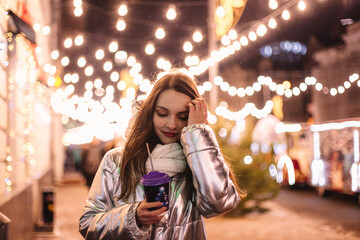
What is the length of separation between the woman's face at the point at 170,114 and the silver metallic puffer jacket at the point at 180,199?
0.12 metres

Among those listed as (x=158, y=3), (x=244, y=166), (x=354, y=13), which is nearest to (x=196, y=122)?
(x=354, y=13)

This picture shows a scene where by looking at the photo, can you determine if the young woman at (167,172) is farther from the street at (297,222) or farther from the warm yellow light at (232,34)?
the warm yellow light at (232,34)

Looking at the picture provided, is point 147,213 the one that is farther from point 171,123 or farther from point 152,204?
point 171,123

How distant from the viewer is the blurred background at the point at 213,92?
6.10 m

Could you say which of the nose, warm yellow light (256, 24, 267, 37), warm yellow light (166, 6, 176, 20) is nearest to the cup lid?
the nose

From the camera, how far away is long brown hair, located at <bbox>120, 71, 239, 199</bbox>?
6.89 ft

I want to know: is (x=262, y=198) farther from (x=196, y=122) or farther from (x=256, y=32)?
(x=196, y=122)

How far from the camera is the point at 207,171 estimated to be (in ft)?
6.54

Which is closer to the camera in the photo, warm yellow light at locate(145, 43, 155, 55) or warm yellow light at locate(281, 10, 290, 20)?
warm yellow light at locate(281, 10, 290, 20)

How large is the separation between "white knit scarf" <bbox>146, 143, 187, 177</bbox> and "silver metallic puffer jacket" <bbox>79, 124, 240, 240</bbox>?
2.5 inches

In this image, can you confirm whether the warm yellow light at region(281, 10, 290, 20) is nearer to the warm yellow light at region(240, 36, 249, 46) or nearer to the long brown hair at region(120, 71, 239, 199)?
the warm yellow light at region(240, 36, 249, 46)

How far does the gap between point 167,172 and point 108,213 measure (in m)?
0.34

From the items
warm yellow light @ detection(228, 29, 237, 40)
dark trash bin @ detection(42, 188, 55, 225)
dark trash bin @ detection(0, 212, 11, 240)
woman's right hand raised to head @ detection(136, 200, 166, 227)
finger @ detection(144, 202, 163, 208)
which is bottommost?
dark trash bin @ detection(42, 188, 55, 225)

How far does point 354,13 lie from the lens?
600 centimetres
